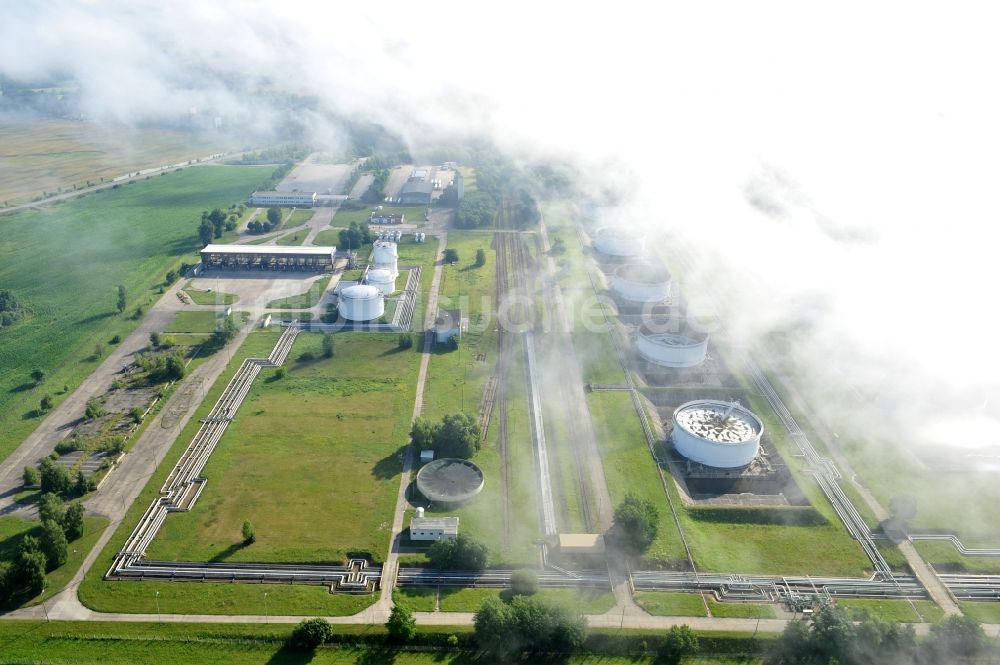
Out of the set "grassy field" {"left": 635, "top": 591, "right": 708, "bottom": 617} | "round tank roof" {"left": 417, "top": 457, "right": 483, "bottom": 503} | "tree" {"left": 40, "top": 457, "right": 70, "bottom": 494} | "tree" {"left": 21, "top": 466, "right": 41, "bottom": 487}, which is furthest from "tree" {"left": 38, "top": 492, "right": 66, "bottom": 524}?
"grassy field" {"left": 635, "top": 591, "right": 708, "bottom": 617}

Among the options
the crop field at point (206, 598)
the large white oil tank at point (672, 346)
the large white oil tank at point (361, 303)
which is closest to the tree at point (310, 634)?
the crop field at point (206, 598)

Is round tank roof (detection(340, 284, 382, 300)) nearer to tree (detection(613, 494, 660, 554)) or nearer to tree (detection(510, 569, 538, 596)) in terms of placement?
tree (detection(613, 494, 660, 554))

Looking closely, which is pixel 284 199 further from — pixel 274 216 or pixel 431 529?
pixel 431 529

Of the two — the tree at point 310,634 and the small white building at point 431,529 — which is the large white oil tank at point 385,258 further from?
the tree at point 310,634

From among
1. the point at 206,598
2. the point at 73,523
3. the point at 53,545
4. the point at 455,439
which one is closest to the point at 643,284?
the point at 455,439

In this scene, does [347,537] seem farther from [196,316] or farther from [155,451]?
[196,316]

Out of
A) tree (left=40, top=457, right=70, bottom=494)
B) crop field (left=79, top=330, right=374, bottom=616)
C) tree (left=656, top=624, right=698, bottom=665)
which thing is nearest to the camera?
tree (left=656, top=624, right=698, bottom=665)
